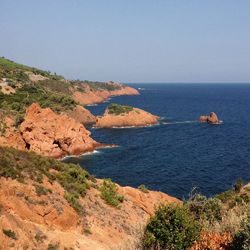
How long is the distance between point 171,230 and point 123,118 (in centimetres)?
10869

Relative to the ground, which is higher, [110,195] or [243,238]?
[243,238]

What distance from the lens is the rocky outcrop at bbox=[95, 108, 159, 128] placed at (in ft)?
419

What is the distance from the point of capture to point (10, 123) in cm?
8138

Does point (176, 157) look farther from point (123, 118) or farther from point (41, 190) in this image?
point (41, 190)

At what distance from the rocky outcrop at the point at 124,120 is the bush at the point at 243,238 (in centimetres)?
11053

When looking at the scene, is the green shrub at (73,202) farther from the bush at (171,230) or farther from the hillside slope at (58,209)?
the bush at (171,230)

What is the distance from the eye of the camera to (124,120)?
129 meters

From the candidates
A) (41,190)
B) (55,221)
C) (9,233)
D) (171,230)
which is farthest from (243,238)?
(41,190)

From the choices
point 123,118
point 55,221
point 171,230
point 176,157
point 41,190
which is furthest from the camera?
point 123,118

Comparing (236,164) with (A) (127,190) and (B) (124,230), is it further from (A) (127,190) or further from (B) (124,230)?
(B) (124,230)

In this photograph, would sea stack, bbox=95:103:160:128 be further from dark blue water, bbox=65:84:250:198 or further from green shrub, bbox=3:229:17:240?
green shrub, bbox=3:229:17:240

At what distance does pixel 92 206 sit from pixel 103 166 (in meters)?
37.1

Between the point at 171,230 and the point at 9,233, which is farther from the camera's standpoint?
the point at 9,233

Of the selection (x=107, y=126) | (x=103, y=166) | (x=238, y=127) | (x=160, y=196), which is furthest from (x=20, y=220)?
(x=238, y=127)
